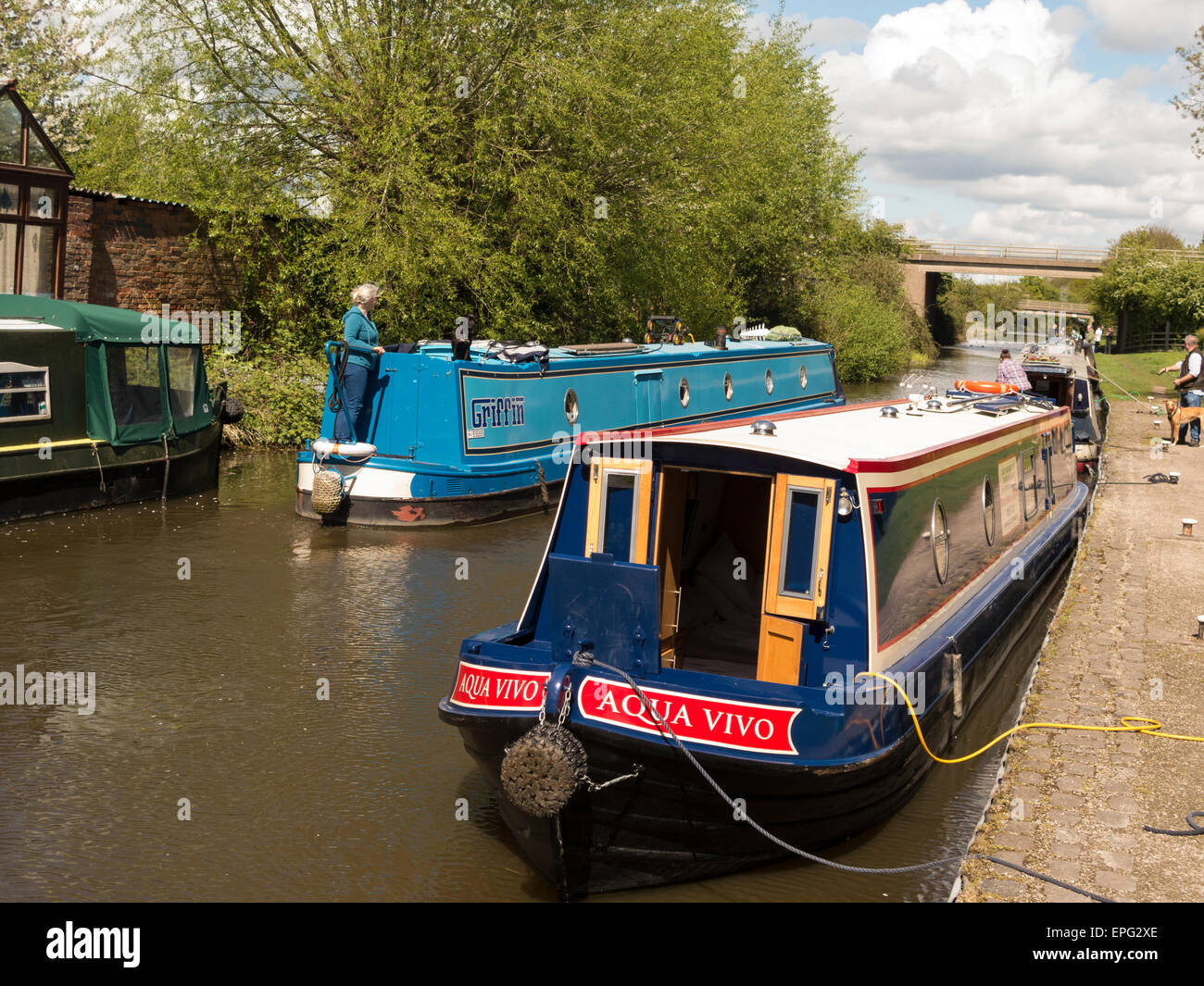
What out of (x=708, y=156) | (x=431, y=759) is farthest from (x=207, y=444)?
(x=708, y=156)

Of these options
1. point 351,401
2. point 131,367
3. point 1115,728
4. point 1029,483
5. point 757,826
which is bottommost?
point 757,826

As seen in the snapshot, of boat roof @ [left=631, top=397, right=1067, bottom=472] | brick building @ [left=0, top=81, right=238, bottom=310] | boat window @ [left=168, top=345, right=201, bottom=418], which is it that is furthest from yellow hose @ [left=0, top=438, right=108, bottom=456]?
boat roof @ [left=631, top=397, right=1067, bottom=472]

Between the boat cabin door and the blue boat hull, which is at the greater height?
the boat cabin door

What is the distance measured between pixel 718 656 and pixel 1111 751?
7.05 ft

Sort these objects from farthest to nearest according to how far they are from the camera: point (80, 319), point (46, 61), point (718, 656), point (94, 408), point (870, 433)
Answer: point (46, 61)
point (94, 408)
point (80, 319)
point (870, 433)
point (718, 656)

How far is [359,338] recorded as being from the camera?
1318cm

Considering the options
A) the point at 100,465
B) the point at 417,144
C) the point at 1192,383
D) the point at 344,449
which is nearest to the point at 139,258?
the point at 417,144

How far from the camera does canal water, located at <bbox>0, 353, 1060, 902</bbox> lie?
559 cm

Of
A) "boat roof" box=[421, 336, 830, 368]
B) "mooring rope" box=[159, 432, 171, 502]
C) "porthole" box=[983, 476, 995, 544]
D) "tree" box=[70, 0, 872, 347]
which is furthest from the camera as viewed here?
"tree" box=[70, 0, 872, 347]

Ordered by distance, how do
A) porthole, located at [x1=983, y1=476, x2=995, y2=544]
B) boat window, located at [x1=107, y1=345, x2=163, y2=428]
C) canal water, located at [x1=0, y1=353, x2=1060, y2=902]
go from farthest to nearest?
boat window, located at [x1=107, y1=345, x2=163, y2=428], porthole, located at [x1=983, y1=476, x2=995, y2=544], canal water, located at [x1=0, y1=353, x2=1060, y2=902]

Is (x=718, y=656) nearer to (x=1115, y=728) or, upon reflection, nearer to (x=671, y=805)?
(x=671, y=805)

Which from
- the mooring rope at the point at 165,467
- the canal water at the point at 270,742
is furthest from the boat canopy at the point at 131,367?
the canal water at the point at 270,742

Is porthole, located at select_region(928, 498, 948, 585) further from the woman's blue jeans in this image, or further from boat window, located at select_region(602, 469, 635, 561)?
the woman's blue jeans
